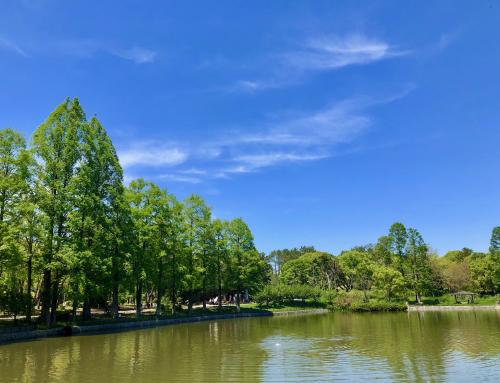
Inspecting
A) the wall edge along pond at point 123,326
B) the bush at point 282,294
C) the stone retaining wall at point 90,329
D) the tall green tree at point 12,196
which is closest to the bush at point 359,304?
the wall edge along pond at point 123,326

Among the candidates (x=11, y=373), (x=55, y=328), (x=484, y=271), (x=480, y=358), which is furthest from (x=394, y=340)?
(x=484, y=271)

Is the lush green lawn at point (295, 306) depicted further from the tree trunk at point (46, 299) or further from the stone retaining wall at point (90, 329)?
the tree trunk at point (46, 299)

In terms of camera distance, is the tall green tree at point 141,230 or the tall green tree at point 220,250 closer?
the tall green tree at point 141,230

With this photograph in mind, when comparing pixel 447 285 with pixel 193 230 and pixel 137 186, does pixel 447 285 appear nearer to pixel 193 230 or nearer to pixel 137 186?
pixel 193 230

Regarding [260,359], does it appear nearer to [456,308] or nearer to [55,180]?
[55,180]

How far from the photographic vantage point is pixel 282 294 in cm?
7431

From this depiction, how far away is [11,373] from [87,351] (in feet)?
20.5

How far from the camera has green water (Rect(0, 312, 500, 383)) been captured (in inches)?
567

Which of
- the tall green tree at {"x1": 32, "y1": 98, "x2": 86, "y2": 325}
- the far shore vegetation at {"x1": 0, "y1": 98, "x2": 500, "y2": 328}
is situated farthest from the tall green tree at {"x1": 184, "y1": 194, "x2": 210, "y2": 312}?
the tall green tree at {"x1": 32, "y1": 98, "x2": 86, "y2": 325}

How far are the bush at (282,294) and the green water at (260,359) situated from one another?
4628 cm

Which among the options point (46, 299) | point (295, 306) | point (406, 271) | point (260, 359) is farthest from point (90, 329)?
point (406, 271)

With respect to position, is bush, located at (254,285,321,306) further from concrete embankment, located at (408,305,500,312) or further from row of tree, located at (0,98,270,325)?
row of tree, located at (0,98,270,325)

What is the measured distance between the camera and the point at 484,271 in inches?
2820

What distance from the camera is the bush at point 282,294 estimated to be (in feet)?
238
